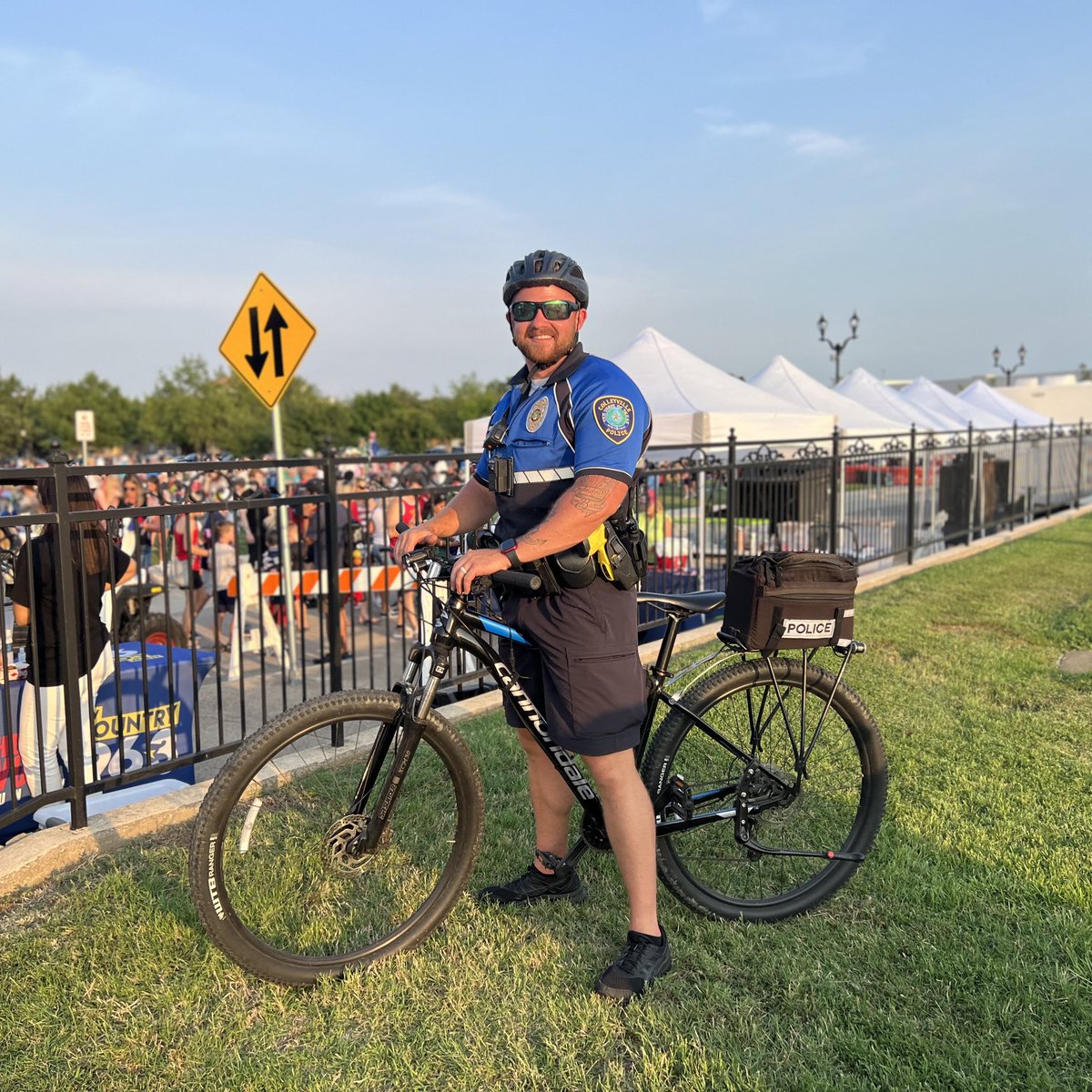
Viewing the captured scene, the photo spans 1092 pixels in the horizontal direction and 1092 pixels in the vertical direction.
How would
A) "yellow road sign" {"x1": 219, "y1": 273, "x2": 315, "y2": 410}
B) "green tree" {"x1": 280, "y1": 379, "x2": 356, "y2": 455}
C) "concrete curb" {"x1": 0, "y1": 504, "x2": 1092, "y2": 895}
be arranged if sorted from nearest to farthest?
"concrete curb" {"x1": 0, "y1": 504, "x2": 1092, "y2": 895} → "yellow road sign" {"x1": 219, "y1": 273, "x2": 315, "y2": 410} → "green tree" {"x1": 280, "y1": 379, "x2": 356, "y2": 455}

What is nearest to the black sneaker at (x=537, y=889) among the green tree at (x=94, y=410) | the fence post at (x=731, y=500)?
the fence post at (x=731, y=500)

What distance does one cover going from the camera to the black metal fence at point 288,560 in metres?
3.90

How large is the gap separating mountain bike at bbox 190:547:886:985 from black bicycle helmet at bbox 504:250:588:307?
81cm

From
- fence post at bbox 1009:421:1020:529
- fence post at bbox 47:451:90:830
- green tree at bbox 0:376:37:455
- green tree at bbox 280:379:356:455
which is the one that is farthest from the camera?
green tree at bbox 280:379:356:455

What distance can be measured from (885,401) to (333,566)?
63.5 ft

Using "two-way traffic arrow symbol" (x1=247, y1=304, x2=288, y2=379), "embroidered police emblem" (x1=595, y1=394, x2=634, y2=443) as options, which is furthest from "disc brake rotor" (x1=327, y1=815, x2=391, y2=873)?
"two-way traffic arrow symbol" (x1=247, y1=304, x2=288, y2=379)

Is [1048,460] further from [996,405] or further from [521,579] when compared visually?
[521,579]

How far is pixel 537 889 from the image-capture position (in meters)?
3.12

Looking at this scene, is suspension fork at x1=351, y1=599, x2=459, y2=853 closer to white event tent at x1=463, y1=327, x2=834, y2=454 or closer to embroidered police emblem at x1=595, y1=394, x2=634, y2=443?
embroidered police emblem at x1=595, y1=394, x2=634, y2=443

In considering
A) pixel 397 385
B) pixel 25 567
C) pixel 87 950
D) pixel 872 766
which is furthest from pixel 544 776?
pixel 397 385

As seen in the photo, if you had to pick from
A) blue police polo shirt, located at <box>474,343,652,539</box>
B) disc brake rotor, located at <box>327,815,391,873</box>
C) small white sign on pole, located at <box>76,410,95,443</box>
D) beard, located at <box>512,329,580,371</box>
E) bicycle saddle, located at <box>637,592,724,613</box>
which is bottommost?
disc brake rotor, located at <box>327,815,391,873</box>

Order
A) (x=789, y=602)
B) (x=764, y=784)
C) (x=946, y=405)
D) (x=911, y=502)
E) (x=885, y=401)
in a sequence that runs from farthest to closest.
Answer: (x=946, y=405)
(x=885, y=401)
(x=911, y=502)
(x=764, y=784)
(x=789, y=602)

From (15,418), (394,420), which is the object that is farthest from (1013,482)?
(394,420)

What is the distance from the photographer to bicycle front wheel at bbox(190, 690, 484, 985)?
2521 mm
